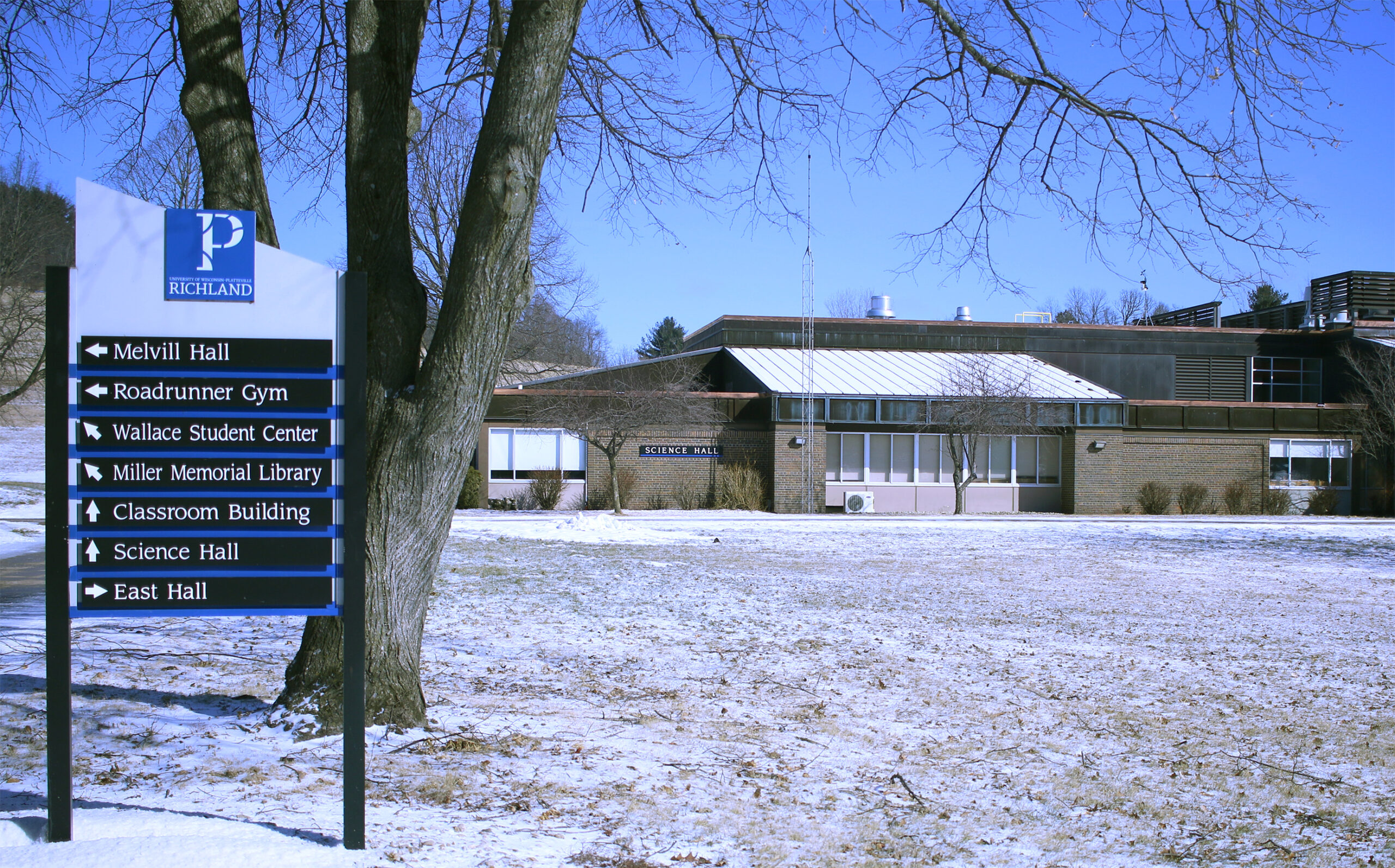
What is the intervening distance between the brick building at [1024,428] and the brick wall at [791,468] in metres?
0.05

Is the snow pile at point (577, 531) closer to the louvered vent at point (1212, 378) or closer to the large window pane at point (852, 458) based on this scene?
the large window pane at point (852, 458)

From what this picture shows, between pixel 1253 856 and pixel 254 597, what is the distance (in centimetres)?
427

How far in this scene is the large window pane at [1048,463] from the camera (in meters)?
33.0

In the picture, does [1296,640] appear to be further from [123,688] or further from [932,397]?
[932,397]

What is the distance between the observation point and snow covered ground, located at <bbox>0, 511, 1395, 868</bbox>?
413 centimetres

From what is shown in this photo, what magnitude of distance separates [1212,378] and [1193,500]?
805 cm

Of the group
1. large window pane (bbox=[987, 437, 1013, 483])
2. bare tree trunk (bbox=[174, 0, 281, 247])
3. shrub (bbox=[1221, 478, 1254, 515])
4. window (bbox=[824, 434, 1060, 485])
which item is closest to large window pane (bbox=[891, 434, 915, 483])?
window (bbox=[824, 434, 1060, 485])

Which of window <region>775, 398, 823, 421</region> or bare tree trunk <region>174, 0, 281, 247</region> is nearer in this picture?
bare tree trunk <region>174, 0, 281, 247</region>

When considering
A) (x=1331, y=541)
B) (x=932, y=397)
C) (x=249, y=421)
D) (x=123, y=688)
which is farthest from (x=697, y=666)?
(x=932, y=397)

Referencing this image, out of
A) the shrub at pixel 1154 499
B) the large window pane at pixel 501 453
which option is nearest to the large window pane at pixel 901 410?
the shrub at pixel 1154 499

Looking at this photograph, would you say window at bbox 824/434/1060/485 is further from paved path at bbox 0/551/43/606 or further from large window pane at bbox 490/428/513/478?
paved path at bbox 0/551/43/606

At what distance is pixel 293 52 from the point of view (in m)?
8.18

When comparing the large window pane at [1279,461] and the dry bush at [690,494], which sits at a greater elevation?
the large window pane at [1279,461]

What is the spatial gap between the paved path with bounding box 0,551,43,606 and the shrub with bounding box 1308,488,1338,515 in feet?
114
